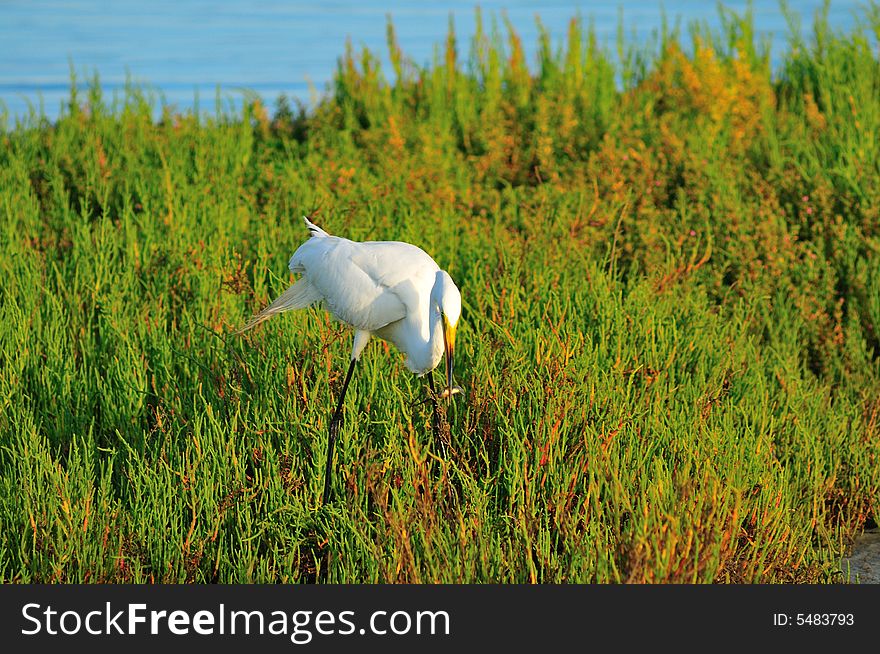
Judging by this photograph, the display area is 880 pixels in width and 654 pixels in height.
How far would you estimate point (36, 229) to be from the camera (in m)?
6.40

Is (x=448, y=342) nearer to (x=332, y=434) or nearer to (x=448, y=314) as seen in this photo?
(x=448, y=314)

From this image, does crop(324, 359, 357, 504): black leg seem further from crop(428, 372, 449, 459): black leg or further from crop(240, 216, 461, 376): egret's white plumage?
crop(428, 372, 449, 459): black leg

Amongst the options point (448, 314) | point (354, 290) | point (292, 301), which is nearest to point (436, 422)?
point (448, 314)

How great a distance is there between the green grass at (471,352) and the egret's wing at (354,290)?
241mm

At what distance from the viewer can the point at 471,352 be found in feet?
14.6

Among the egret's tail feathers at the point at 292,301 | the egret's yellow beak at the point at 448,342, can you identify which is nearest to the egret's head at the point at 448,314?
the egret's yellow beak at the point at 448,342

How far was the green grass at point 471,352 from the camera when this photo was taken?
3.43 m

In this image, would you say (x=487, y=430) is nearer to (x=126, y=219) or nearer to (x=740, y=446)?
(x=740, y=446)

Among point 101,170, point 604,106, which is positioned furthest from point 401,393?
point 604,106

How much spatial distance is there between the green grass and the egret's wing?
0.24 m

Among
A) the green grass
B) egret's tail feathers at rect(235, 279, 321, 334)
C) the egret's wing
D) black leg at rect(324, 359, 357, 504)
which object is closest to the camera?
the green grass

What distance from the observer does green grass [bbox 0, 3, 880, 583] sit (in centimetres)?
343

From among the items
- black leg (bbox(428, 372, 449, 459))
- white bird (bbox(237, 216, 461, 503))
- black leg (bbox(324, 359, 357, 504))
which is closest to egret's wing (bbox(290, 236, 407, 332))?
white bird (bbox(237, 216, 461, 503))

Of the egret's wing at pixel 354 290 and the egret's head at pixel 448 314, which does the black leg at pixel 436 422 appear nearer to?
the egret's head at pixel 448 314
